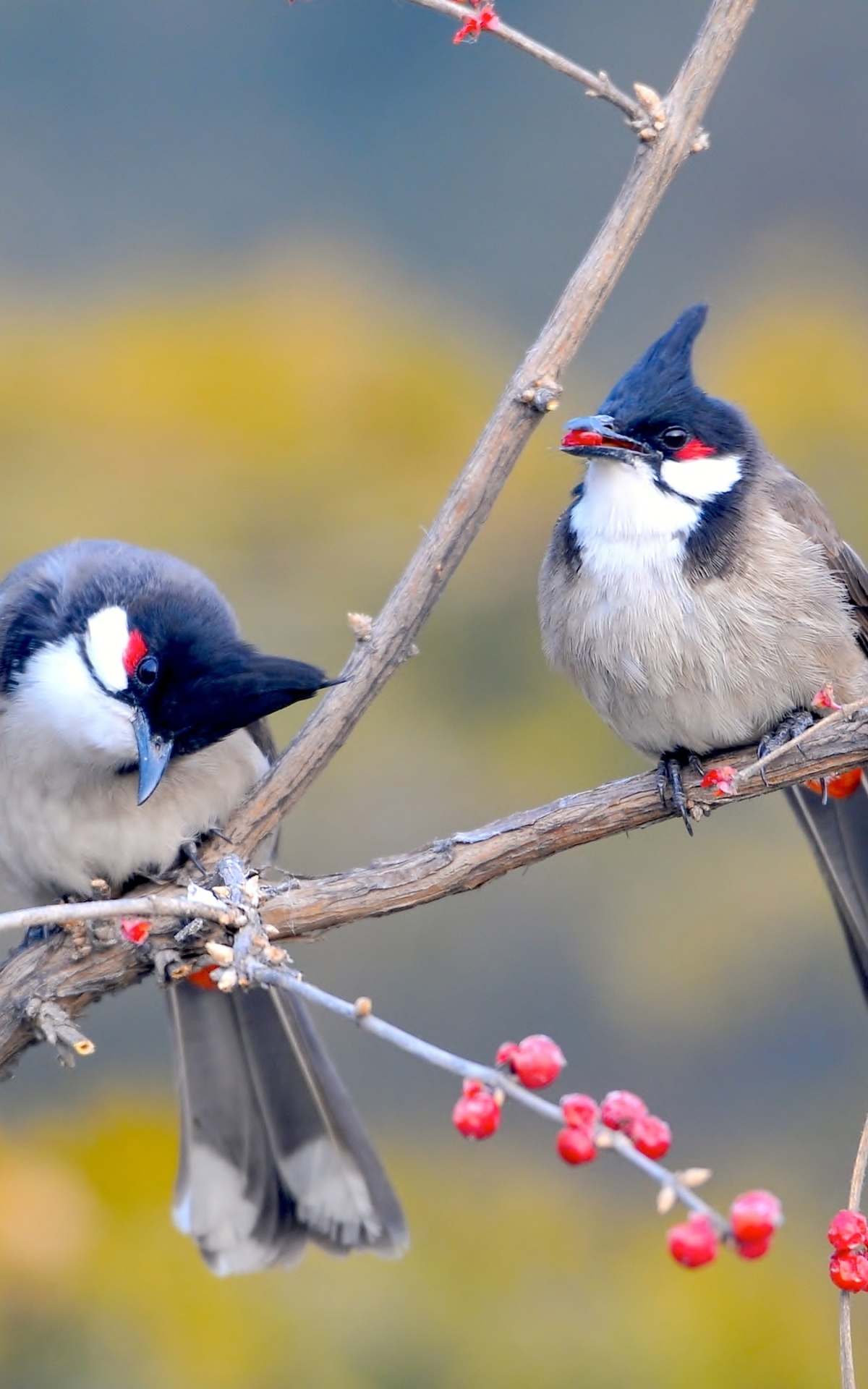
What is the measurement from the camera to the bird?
1755mm

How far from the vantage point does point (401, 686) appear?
3.02 m

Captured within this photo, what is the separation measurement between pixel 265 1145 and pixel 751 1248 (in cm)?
131

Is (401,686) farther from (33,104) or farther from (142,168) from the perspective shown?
(33,104)

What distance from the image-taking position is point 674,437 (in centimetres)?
189

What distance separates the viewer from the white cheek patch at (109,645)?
178 centimetres

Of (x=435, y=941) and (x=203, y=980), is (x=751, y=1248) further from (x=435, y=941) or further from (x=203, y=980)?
(x=435, y=941)

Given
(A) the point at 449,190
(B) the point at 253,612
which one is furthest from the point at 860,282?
(B) the point at 253,612

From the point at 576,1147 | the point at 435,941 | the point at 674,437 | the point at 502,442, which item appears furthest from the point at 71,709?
the point at 435,941

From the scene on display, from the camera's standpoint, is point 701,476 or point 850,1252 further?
point 701,476

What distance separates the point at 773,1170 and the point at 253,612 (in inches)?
54.9

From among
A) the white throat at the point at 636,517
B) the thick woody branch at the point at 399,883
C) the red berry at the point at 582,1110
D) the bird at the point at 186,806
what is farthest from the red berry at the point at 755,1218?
the white throat at the point at 636,517

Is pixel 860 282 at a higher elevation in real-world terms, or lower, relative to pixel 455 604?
higher

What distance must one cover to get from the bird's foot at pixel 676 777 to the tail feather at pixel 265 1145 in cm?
65

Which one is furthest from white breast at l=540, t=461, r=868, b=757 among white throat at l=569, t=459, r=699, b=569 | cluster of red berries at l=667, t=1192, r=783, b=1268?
cluster of red berries at l=667, t=1192, r=783, b=1268
